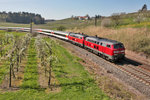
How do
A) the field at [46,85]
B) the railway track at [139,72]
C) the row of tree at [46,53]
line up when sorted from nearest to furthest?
the field at [46,85] → the row of tree at [46,53] → the railway track at [139,72]

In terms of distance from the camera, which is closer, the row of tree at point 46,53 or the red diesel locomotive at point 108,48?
the row of tree at point 46,53

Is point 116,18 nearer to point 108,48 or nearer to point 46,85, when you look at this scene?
point 108,48

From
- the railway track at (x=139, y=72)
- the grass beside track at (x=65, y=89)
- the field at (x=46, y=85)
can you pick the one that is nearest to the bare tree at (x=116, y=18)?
the railway track at (x=139, y=72)

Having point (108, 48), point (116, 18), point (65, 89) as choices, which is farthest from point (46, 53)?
point (116, 18)

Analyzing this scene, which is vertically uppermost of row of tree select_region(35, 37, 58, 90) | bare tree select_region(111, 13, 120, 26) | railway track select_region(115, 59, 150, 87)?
bare tree select_region(111, 13, 120, 26)

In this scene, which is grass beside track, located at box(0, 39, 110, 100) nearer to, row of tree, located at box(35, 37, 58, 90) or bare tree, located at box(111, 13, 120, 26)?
row of tree, located at box(35, 37, 58, 90)

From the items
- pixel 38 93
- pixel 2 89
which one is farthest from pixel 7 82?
pixel 38 93

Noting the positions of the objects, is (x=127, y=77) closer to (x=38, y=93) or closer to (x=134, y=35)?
(x=38, y=93)

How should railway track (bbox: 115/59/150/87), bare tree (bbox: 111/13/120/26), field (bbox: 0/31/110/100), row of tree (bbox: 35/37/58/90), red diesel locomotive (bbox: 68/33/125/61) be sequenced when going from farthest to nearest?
1. bare tree (bbox: 111/13/120/26)
2. red diesel locomotive (bbox: 68/33/125/61)
3. railway track (bbox: 115/59/150/87)
4. row of tree (bbox: 35/37/58/90)
5. field (bbox: 0/31/110/100)

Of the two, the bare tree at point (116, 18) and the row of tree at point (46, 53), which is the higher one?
the bare tree at point (116, 18)

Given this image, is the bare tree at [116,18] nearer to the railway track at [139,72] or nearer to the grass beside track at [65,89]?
the railway track at [139,72]

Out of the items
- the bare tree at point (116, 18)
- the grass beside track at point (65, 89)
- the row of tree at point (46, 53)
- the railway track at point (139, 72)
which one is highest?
the bare tree at point (116, 18)

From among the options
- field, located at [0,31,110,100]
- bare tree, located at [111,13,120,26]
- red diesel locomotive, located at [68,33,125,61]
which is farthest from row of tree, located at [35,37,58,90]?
bare tree, located at [111,13,120,26]

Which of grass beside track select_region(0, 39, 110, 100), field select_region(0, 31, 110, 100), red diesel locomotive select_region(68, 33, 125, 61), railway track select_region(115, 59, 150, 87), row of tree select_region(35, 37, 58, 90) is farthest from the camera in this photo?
red diesel locomotive select_region(68, 33, 125, 61)
